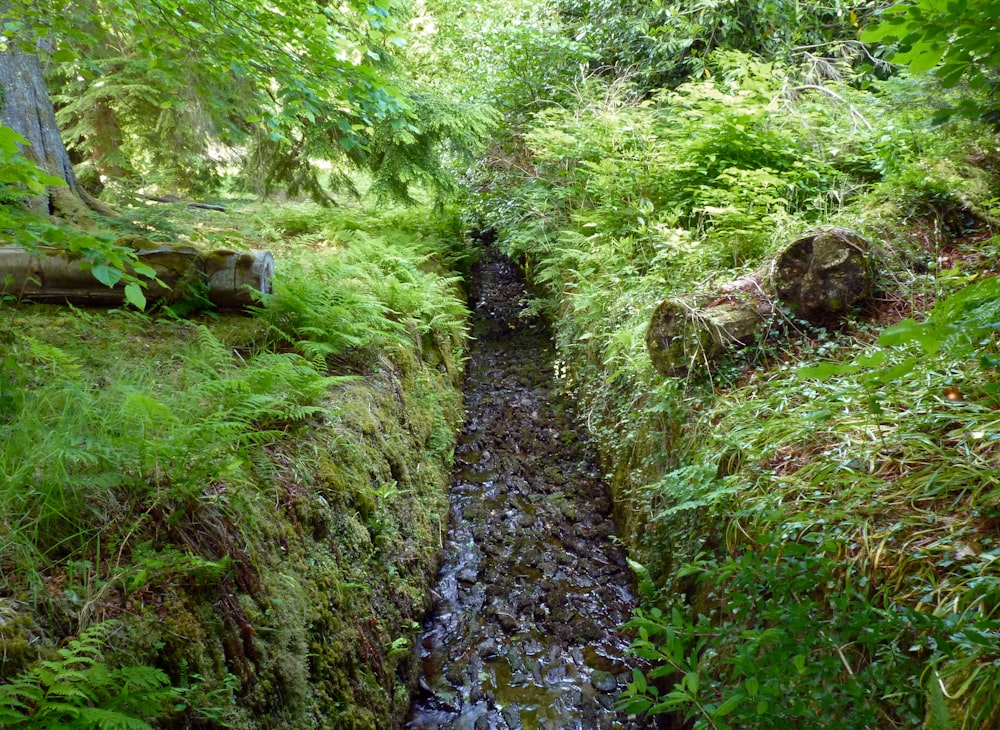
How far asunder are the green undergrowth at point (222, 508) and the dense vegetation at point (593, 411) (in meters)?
0.02

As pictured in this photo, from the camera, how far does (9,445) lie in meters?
2.28

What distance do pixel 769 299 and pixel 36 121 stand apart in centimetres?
658

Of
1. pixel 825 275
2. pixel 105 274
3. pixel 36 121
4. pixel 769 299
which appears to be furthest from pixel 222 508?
pixel 36 121

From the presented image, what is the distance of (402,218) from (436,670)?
7951 mm

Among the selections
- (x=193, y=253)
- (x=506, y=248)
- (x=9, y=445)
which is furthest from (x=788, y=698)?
(x=506, y=248)

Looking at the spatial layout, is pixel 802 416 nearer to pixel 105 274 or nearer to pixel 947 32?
pixel 947 32

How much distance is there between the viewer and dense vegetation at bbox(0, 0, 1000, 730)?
1.99 meters

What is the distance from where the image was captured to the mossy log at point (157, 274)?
443 centimetres

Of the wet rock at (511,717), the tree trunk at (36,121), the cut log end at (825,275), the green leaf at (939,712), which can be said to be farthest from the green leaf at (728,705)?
the tree trunk at (36,121)

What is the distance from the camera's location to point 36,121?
17.2 ft

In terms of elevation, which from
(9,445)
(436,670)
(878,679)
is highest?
(9,445)

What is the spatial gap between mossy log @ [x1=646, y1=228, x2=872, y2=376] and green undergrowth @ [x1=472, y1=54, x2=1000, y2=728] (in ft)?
0.40

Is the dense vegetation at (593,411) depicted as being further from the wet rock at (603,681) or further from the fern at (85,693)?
the wet rock at (603,681)

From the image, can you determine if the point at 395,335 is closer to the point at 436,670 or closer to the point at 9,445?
the point at 436,670
